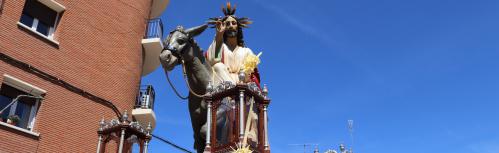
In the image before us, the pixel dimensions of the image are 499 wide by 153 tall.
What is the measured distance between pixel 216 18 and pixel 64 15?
25.0 ft

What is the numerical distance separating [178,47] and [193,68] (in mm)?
442

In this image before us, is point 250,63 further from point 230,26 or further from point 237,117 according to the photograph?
point 237,117

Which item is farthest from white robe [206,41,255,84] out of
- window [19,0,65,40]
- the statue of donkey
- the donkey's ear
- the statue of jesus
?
window [19,0,65,40]

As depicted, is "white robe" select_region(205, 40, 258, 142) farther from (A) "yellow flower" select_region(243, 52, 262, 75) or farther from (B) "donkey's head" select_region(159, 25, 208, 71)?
(B) "donkey's head" select_region(159, 25, 208, 71)

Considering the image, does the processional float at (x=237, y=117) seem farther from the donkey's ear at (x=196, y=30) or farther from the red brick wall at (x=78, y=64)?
the red brick wall at (x=78, y=64)

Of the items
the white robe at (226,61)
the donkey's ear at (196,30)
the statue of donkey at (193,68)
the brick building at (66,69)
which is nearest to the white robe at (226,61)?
the white robe at (226,61)

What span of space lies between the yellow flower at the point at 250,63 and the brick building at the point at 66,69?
6.66 metres

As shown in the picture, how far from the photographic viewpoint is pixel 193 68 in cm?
752

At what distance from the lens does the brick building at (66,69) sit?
1216 cm

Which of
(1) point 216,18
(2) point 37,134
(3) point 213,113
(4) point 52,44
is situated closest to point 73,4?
(4) point 52,44

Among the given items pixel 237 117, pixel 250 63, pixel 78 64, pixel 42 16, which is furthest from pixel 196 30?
pixel 42 16

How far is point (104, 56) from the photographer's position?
49.5 feet

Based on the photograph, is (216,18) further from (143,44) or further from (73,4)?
(143,44)

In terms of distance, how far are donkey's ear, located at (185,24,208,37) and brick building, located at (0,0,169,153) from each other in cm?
612
